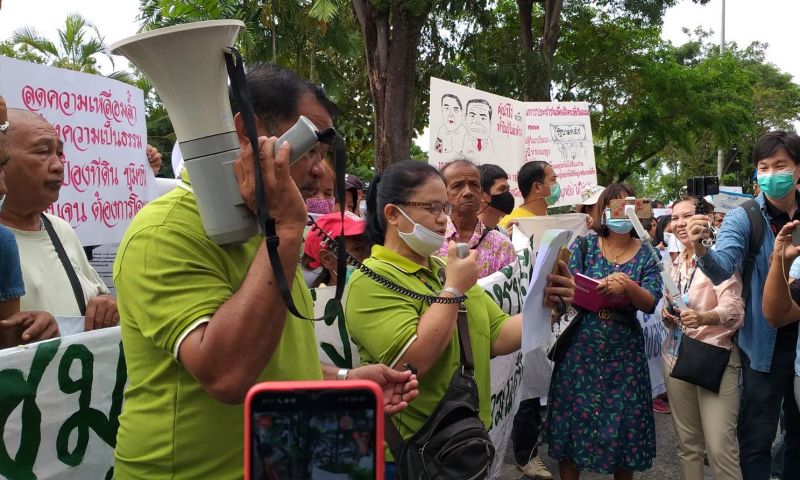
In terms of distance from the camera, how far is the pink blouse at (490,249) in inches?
152

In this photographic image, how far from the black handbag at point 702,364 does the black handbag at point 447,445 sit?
2004 mm

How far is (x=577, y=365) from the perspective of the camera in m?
3.88

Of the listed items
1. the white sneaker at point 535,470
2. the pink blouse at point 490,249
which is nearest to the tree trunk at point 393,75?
the white sneaker at point 535,470

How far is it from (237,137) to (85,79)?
2966 mm

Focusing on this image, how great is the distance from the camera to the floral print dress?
3768 mm

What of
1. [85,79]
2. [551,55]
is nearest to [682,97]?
[551,55]

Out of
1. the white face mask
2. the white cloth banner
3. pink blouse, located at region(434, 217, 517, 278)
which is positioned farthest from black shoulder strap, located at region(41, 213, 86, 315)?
pink blouse, located at region(434, 217, 517, 278)

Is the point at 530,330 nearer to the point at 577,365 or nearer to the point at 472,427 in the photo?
the point at 472,427

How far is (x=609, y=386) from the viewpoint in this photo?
3828 millimetres

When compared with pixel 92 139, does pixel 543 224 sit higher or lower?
lower

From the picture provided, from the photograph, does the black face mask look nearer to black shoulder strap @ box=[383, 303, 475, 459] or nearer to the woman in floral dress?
the woman in floral dress

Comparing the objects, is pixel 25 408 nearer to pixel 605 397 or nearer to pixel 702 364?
pixel 605 397

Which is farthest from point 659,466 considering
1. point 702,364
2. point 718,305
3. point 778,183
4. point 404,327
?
point 404,327

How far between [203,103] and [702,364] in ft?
10.8
